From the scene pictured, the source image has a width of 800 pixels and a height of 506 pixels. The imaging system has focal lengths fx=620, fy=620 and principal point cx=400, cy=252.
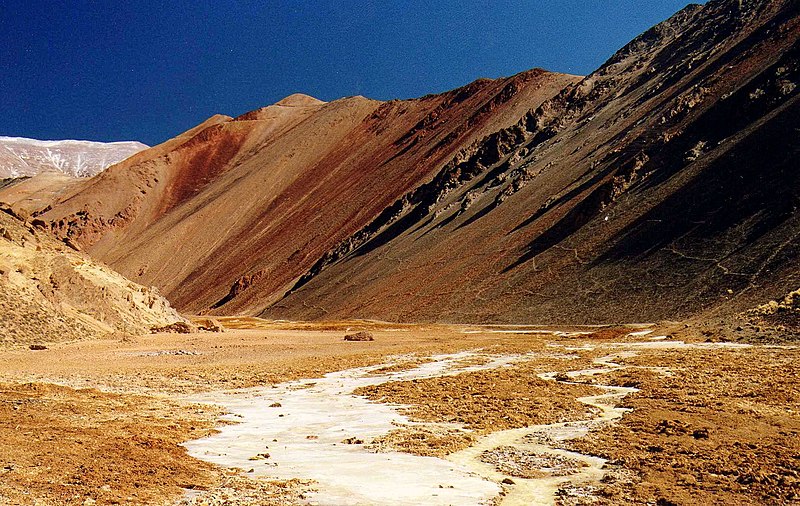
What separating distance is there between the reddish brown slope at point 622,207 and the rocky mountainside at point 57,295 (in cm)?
2549

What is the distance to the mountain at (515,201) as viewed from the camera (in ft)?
143

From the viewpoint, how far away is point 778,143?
46.3m

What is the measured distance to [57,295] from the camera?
35.4m

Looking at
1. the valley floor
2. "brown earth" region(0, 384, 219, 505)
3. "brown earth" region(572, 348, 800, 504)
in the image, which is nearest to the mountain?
"brown earth" region(572, 348, 800, 504)

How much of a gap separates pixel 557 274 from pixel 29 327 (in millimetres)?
36781

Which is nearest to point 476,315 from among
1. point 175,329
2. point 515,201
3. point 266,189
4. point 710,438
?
point 515,201

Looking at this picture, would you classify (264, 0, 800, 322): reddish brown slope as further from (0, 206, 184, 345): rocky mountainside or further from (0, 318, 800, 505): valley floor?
(0, 206, 184, 345): rocky mountainside

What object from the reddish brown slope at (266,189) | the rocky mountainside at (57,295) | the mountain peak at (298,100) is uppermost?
the mountain peak at (298,100)

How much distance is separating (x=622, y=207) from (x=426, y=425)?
4471 cm

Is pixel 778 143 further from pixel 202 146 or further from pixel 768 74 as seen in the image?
pixel 202 146

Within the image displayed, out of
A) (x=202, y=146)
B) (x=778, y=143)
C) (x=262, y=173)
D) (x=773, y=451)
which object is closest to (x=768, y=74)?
(x=778, y=143)

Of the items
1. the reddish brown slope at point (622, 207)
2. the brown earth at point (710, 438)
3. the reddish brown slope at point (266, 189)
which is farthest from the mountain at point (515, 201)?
the brown earth at point (710, 438)

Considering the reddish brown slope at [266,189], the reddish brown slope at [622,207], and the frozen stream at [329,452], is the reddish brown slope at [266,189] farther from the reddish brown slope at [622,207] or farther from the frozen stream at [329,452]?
the frozen stream at [329,452]

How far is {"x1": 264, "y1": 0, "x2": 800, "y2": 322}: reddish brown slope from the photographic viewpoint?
41250 mm
